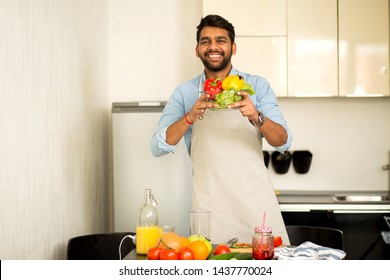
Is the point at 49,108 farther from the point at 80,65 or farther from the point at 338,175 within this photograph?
the point at 338,175

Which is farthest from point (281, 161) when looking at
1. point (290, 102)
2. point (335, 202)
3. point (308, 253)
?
point (308, 253)

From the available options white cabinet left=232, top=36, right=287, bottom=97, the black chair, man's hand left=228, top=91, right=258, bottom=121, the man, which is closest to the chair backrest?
the man

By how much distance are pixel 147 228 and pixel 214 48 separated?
86 cm

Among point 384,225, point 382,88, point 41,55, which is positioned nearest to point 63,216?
point 41,55

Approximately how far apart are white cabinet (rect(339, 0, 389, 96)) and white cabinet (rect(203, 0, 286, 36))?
398 millimetres

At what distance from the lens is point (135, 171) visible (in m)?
4.10

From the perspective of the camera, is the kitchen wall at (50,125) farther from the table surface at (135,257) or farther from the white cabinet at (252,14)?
the white cabinet at (252,14)

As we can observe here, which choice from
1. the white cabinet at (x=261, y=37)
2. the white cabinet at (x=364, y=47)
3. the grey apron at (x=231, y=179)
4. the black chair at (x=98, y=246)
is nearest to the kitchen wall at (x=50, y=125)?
the black chair at (x=98, y=246)

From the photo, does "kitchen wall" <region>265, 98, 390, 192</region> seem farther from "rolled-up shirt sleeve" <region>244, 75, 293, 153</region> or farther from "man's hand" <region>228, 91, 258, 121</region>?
"man's hand" <region>228, 91, 258, 121</region>

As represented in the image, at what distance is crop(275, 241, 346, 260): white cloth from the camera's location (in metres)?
1.97

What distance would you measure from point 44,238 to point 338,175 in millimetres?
2294

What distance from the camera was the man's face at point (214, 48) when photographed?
2.72 m

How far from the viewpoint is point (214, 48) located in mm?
2709

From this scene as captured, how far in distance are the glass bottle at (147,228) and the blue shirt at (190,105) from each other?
440mm
